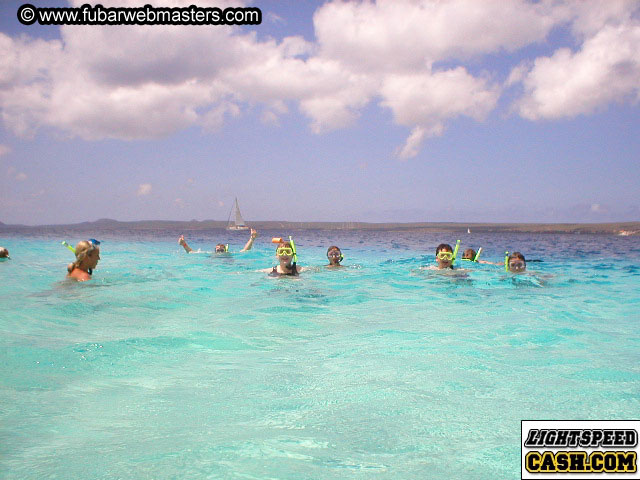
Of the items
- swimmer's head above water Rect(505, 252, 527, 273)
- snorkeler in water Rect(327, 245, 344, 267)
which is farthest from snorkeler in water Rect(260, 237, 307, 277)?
swimmer's head above water Rect(505, 252, 527, 273)

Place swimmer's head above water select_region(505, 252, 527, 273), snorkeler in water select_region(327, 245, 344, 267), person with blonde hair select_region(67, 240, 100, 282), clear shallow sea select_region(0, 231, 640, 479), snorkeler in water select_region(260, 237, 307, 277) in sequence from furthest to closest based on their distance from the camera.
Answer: snorkeler in water select_region(327, 245, 344, 267) < swimmer's head above water select_region(505, 252, 527, 273) < snorkeler in water select_region(260, 237, 307, 277) < person with blonde hair select_region(67, 240, 100, 282) < clear shallow sea select_region(0, 231, 640, 479)

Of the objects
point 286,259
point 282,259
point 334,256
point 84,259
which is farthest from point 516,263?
point 84,259

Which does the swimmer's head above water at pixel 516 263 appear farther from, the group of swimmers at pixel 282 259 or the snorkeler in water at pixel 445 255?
the snorkeler in water at pixel 445 255

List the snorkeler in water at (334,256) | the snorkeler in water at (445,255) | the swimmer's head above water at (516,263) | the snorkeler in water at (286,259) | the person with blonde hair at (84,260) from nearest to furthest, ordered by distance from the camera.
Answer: the person with blonde hair at (84,260), the snorkeler in water at (286,259), the snorkeler in water at (445,255), the swimmer's head above water at (516,263), the snorkeler in water at (334,256)

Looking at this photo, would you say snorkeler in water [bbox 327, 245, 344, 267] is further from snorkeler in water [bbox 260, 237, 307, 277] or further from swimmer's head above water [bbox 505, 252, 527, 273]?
swimmer's head above water [bbox 505, 252, 527, 273]

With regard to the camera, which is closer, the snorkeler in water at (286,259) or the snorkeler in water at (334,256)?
the snorkeler in water at (286,259)

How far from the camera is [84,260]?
9242 mm

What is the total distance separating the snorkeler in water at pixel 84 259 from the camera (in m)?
8.98

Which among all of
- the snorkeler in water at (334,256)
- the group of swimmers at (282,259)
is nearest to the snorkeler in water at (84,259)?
the group of swimmers at (282,259)

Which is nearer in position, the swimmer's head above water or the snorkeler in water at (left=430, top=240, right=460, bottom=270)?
the snorkeler in water at (left=430, top=240, right=460, bottom=270)

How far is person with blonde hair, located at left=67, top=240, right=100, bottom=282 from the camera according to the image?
898 cm

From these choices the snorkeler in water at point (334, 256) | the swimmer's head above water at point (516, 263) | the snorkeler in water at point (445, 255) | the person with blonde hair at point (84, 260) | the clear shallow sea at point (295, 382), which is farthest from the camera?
the snorkeler in water at point (334, 256)

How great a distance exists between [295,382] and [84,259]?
7198 mm

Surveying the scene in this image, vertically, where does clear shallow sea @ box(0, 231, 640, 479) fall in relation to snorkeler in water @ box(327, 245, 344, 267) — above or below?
below
